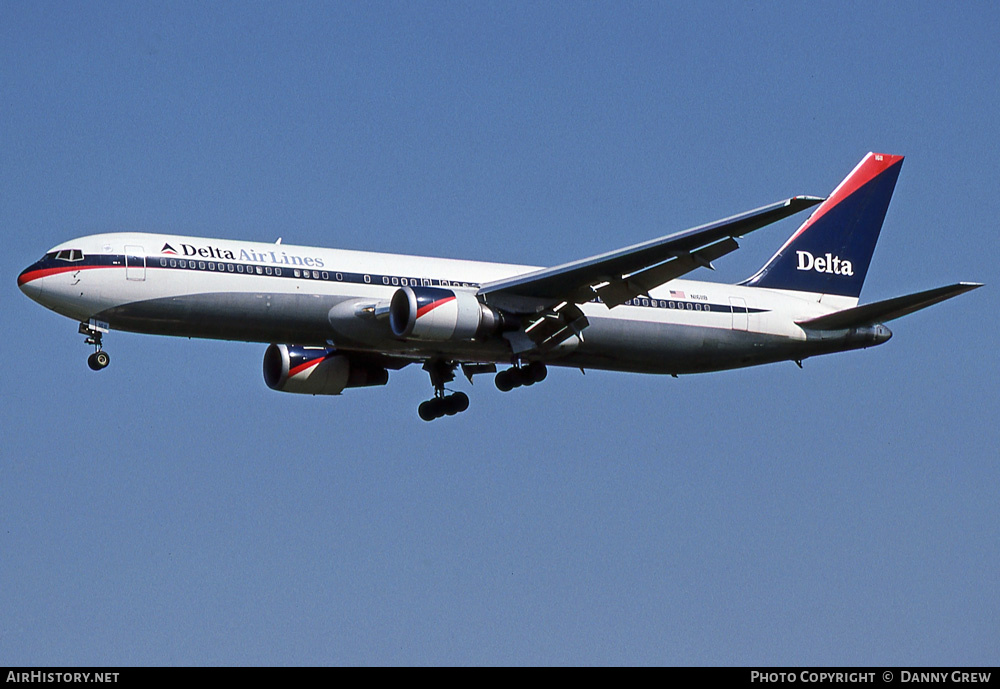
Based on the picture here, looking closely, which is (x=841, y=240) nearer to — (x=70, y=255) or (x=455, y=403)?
(x=455, y=403)

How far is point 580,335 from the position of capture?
42.4 meters

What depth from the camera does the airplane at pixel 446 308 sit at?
3847 cm

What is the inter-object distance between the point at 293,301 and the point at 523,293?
A: 6404mm

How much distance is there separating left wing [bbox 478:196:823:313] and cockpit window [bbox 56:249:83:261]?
426 inches

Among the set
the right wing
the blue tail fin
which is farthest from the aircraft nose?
the blue tail fin

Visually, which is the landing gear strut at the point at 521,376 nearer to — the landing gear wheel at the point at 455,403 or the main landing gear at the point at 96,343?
the landing gear wheel at the point at 455,403

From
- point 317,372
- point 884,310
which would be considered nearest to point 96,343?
point 317,372

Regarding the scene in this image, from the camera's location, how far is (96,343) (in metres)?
39.0

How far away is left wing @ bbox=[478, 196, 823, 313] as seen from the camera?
1468 inches

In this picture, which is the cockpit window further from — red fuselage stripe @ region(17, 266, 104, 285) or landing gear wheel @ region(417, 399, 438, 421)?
landing gear wheel @ region(417, 399, 438, 421)

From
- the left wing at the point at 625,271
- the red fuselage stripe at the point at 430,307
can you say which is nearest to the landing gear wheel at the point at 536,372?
the left wing at the point at 625,271
